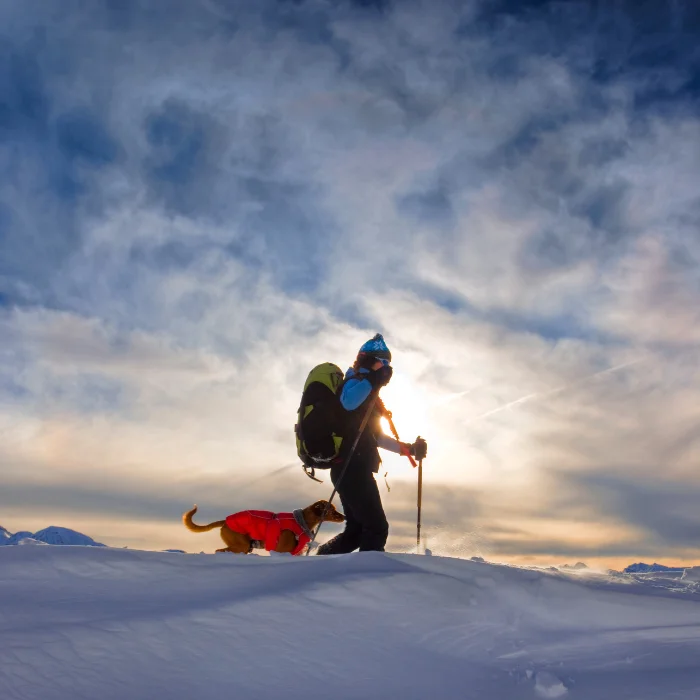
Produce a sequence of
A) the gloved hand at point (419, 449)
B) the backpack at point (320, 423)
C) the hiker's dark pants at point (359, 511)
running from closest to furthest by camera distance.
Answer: the hiker's dark pants at point (359, 511) < the backpack at point (320, 423) < the gloved hand at point (419, 449)

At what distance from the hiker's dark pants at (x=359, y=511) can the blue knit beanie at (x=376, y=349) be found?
1173 millimetres

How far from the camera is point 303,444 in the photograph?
634cm

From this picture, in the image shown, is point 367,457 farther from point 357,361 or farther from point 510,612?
point 510,612

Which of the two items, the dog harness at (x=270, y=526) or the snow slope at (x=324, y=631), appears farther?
the dog harness at (x=270, y=526)

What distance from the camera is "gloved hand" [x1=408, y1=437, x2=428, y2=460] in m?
6.85

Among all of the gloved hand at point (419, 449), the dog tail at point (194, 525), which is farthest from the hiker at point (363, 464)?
the dog tail at point (194, 525)

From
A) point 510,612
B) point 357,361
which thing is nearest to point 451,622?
point 510,612

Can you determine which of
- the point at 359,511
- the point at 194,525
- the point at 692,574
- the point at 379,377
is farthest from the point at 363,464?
the point at 692,574

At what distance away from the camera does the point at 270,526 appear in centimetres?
702

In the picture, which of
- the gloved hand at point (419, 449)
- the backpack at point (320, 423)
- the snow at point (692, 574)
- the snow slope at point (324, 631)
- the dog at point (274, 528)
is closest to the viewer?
the snow slope at point (324, 631)

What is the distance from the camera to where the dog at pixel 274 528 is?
6.99 m

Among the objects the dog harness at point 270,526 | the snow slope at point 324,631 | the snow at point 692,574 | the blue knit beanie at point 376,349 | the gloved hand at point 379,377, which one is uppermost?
the blue knit beanie at point 376,349

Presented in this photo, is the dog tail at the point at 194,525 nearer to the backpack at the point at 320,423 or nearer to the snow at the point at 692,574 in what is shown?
the backpack at the point at 320,423

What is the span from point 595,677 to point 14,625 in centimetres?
251
